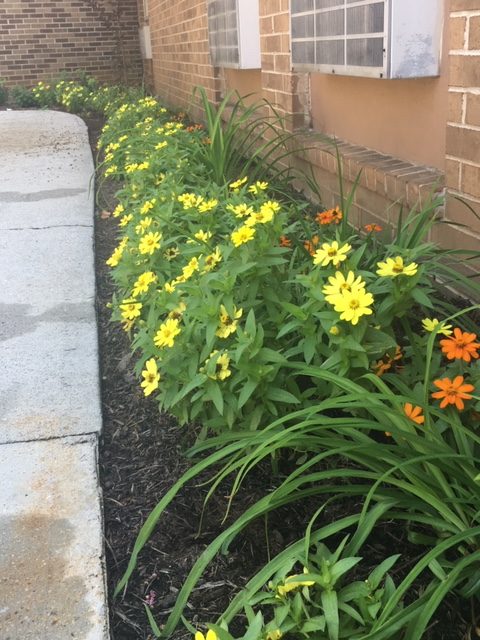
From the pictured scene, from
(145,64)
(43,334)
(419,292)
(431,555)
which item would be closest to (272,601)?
(431,555)

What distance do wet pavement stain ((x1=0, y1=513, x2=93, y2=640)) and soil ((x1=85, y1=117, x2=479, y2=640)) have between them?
0.09 metres

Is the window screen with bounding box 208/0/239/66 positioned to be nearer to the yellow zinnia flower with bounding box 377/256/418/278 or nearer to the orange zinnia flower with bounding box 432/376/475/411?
the yellow zinnia flower with bounding box 377/256/418/278

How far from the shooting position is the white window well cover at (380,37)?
8.98 feet

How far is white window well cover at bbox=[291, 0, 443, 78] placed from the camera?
2738 millimetres

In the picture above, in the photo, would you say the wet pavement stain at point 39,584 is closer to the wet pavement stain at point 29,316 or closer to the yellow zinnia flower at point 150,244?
the yellow zinnia flower at point 150,244

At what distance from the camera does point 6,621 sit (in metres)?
1.66

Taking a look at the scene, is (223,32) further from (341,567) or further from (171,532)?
(341,567)

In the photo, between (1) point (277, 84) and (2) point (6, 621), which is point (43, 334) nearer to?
(2) point (6, 621)

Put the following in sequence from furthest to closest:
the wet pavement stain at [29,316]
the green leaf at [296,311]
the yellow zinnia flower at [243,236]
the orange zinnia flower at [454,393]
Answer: the wet pavement stain at [29,316] < the yellow zinnia flower at [243,236] < the green leaf at [296,311] < the orange zinnia flower at [454,393]

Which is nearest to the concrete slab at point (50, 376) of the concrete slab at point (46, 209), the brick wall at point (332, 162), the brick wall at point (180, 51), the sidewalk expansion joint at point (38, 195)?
the brick wall at point (332, 162)

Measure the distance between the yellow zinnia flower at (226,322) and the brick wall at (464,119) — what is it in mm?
964

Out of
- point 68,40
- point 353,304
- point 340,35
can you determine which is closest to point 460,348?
point 353,304

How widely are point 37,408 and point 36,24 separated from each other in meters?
12.4

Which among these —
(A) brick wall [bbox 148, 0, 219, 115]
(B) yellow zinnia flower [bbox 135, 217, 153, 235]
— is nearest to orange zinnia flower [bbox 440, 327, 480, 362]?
(B) yellow zinnia flower [bbox 135, 217, 153, 235]
